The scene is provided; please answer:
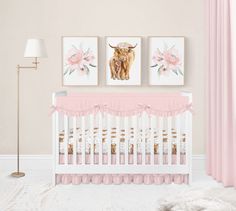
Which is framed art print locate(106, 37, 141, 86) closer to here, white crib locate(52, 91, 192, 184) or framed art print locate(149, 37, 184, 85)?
framed art print locate(149, 37, 184, 85)

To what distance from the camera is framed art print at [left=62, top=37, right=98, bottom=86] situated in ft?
14.2

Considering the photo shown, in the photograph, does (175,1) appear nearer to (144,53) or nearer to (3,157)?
(144,53)

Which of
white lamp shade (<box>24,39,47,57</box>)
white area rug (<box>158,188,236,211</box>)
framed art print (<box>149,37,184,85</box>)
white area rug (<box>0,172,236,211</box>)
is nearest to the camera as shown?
white area rug (<box>158,188,236,211</box>)

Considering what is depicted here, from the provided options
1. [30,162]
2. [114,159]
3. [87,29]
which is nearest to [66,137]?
[114,159]

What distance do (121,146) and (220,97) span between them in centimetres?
105

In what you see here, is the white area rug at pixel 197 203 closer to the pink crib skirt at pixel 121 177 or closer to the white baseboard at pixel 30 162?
the pink crib skirt at pixel 121 177

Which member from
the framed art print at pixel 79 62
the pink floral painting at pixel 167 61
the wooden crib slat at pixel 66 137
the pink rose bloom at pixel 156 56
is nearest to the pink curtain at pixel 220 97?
the pink floral painting at pixel 167 61

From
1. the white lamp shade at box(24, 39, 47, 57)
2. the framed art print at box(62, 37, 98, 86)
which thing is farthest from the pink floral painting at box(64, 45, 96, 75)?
the white lamp shade at box(24, 39, 47, 57)

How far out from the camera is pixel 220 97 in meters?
3.77

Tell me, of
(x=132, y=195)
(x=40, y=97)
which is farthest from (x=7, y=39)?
(x=132, y=195)

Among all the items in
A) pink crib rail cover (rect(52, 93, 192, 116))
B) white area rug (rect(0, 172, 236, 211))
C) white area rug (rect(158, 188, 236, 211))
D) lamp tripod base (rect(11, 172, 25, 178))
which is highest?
pink crib rail cover (rect(52, 93, 192, 116))

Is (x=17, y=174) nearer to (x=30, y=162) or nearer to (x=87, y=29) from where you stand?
(x=30, y=162)

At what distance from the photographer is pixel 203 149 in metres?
4.41

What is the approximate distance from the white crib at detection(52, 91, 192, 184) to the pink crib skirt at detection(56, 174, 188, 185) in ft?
0.26
